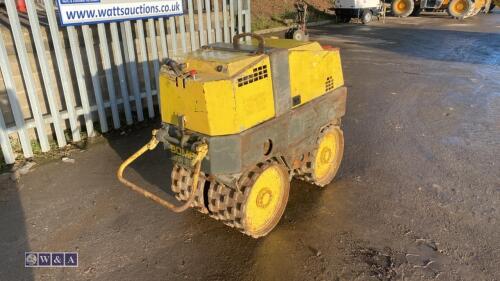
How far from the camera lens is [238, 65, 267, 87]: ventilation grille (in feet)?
9.59

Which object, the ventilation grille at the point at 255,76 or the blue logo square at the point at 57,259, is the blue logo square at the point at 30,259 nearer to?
the blue logo square at the point at 57,259

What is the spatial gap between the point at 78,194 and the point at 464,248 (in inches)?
155

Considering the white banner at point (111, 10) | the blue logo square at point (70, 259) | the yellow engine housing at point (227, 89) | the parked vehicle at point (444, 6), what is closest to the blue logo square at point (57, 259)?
the blue logo square at point (70, 259)

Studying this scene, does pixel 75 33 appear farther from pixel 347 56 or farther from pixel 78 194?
pixel 347 56

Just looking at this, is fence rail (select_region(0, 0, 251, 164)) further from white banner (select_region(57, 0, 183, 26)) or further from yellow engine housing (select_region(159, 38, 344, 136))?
yellow engine housing (select_region(159, 38, 344, 136))

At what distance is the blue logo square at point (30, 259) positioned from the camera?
3234mm

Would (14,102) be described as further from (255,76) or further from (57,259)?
(255,76)

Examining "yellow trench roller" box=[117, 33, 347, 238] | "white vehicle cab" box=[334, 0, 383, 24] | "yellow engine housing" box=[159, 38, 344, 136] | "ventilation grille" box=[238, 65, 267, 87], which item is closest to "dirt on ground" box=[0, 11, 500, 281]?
"yellow trench roller" box=[117, 33, 347, 238]

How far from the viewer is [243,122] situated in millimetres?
2988

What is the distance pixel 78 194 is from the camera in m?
4.23

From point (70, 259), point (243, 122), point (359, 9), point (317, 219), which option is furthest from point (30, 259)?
point (359, 9)

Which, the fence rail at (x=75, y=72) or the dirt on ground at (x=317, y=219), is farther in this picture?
the fence rail at (x=75, y=72)

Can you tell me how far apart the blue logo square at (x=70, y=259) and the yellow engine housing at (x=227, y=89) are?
1.44 m

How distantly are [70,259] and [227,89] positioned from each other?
A: 2042 millimetres
